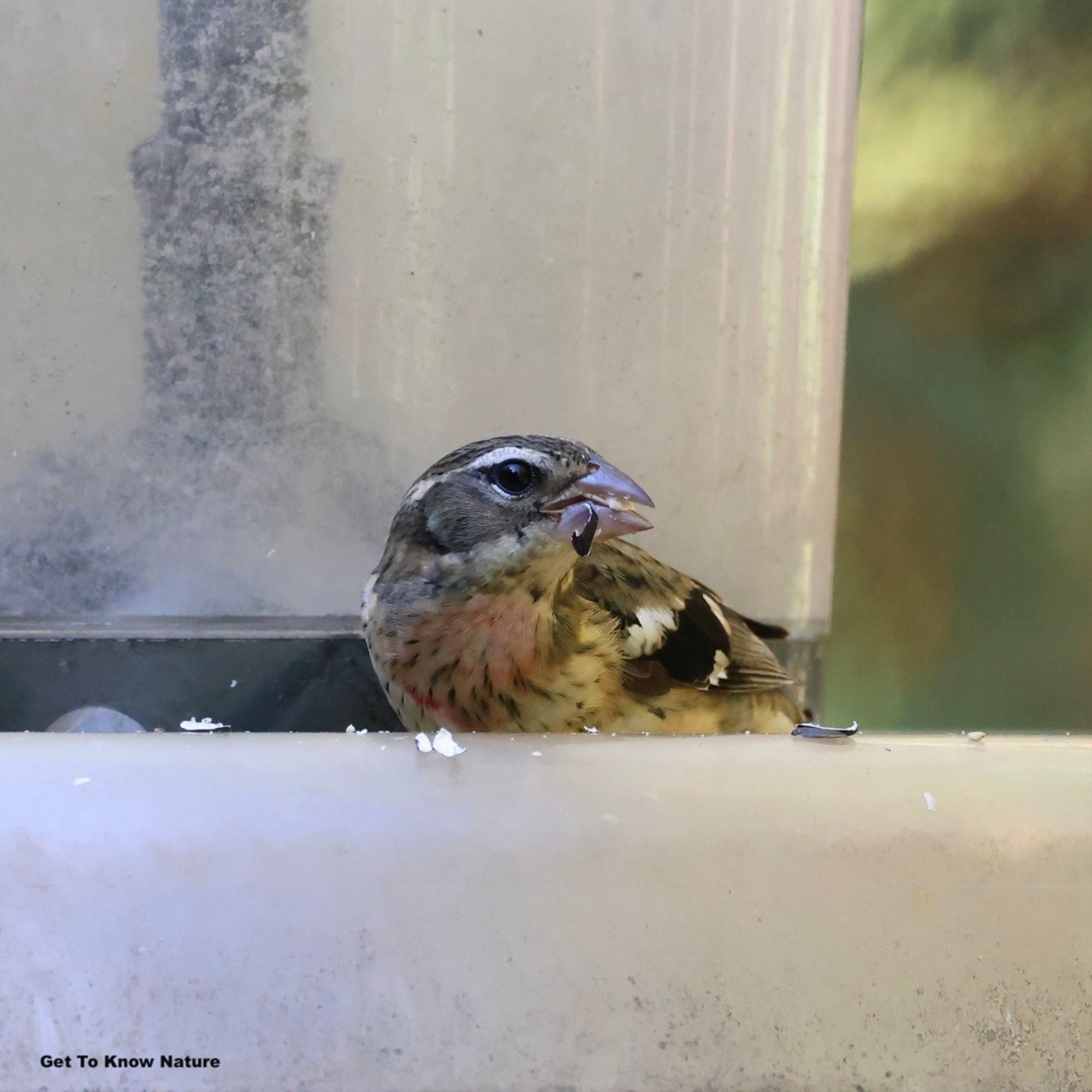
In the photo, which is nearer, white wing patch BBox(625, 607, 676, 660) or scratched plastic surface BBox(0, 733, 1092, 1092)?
scratched plastic surface BBox(0, 733, 1092, 1092)

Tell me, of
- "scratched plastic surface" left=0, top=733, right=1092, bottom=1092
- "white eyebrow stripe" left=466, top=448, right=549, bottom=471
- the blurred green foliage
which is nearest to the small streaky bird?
"white eyebrow stripe" left=466, top=448, right=549, bottom=471

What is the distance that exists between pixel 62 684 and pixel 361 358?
69 centimetres

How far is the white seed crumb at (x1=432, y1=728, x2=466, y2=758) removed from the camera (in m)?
0.77

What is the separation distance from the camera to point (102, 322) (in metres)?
1.41

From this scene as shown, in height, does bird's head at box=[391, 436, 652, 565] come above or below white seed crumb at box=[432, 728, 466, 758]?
above

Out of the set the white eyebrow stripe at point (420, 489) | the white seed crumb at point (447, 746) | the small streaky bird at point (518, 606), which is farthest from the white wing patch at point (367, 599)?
the white seed crumb at point (447, 746)

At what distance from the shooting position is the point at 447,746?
0.77 m

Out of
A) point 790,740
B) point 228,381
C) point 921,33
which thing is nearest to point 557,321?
point 228,381

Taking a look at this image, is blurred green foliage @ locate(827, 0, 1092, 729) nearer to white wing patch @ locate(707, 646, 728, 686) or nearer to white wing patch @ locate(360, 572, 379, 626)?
white wing patch @ locate(707, 646, 728, 686)

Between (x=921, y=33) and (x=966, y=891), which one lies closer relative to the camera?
(x=966, y=891)

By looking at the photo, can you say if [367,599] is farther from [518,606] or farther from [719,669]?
[719,669]

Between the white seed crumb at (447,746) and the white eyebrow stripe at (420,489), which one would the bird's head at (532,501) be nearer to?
the white eyebrow stripe at (420,489)

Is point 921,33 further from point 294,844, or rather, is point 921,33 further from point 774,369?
point 294,844

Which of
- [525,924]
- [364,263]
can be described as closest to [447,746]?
[525,924]
